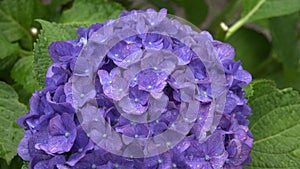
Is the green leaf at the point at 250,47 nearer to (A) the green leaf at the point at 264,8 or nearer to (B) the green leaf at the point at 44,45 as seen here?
(A) the green leaf at the point at 264,8

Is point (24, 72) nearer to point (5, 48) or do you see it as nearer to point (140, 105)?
point (5, 48)

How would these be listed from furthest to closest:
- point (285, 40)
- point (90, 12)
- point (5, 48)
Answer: point (285, 40)
point (90, 12)
point (5, 48)

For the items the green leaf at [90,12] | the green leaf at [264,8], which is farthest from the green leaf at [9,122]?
the green leaf at [264,8]

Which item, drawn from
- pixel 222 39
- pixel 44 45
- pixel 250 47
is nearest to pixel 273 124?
pixel 222 39

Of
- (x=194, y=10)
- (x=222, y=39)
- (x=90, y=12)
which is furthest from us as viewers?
(x=194, y=10)

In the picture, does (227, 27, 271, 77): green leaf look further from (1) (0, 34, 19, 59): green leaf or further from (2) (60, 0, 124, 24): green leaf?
(1) (0, 34, 19, 59): green leaf

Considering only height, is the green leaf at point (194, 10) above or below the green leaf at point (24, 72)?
below

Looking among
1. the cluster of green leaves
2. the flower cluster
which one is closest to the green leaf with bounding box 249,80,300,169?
the cluster of green leaves
